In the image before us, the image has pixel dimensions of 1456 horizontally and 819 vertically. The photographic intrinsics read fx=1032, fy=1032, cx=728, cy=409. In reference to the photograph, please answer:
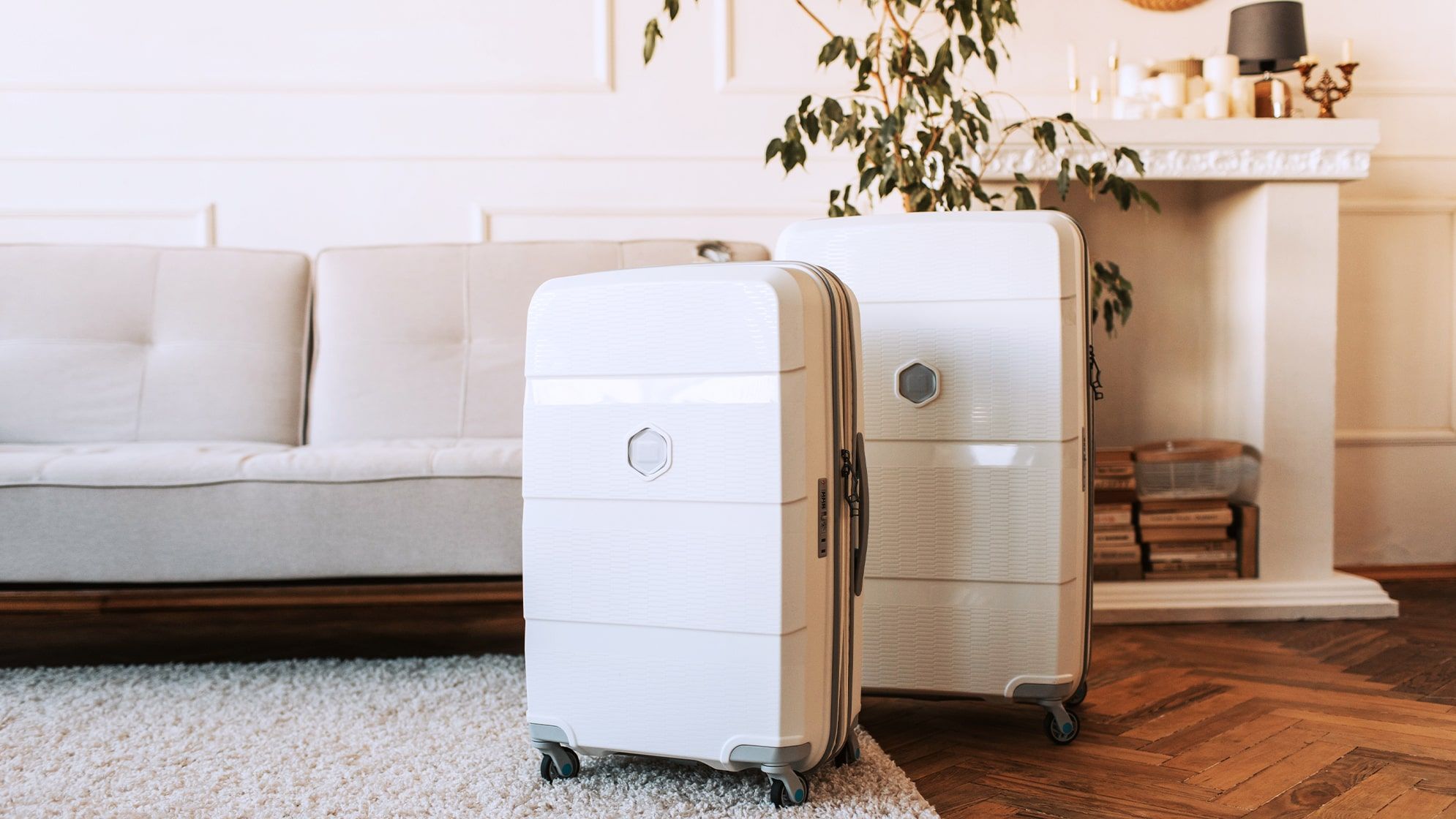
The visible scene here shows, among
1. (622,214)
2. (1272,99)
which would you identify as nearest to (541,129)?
(622,214)

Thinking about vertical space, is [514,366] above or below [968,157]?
below

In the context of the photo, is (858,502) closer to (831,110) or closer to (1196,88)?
(831,110)

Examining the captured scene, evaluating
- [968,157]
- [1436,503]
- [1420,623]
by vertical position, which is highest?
[968,157]

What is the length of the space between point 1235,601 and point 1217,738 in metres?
0.86

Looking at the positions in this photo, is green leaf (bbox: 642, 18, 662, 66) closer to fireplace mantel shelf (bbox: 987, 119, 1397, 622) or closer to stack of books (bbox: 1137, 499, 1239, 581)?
fireplace mantel shelf (bbox: 987, 119, 1397, 622)

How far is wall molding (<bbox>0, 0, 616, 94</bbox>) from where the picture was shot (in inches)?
100

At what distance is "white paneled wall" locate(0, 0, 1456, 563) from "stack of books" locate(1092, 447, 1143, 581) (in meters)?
0.38

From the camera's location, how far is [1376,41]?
8.78ft

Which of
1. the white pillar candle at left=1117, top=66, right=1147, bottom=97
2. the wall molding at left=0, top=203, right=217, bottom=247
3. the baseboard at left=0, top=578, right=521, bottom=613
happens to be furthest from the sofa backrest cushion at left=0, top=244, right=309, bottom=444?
the white pillar candle at left=1117, top=66, right=1147, bottom=97

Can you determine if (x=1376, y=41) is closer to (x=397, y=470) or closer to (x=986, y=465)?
(x=986, y=465)

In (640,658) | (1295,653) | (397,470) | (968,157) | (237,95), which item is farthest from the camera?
(237,95)

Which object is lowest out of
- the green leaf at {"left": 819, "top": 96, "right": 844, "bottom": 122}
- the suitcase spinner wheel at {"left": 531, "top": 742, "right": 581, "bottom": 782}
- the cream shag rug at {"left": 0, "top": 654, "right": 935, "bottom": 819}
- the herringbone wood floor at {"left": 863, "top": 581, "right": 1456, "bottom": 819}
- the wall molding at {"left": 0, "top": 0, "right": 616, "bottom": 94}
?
the herringbone wood floor at {"left": 863, "top": 581, "right": 1456, "bottom": 819}

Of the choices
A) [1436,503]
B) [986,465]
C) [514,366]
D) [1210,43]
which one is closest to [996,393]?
[986,465]

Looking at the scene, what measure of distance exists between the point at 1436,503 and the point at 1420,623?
2.41 feet
